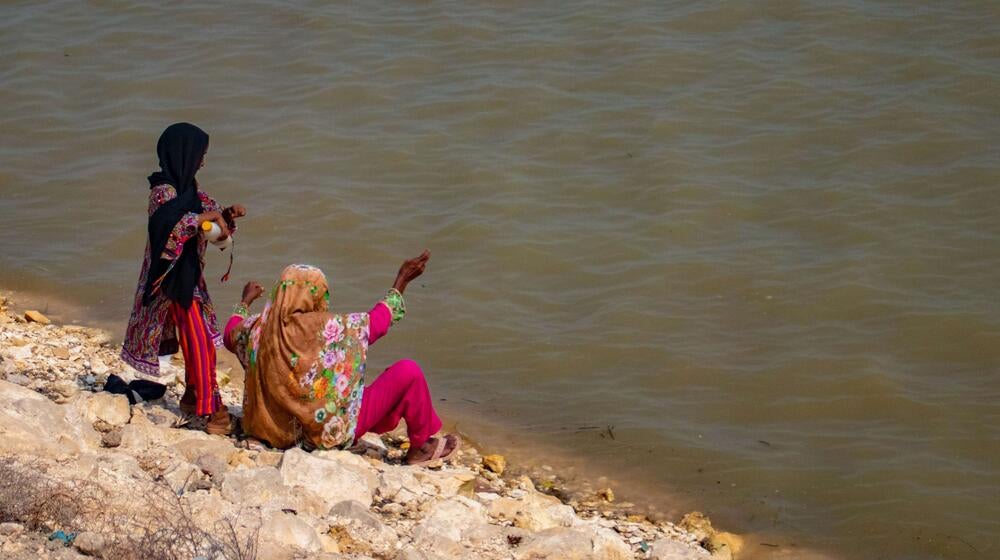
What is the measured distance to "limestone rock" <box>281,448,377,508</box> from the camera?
15.2 ft

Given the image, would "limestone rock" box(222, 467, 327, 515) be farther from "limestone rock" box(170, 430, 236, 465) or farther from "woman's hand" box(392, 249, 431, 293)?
"woman's hand" box(392, 249, 431, 293)

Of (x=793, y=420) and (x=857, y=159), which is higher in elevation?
(x=857, y=159)

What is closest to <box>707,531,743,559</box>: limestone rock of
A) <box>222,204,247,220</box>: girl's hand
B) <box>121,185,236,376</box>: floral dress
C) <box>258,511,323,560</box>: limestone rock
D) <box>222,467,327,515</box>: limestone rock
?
<box>222,467,327,515</box>: limestone rock

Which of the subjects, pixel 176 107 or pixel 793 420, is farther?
pixel 176 107

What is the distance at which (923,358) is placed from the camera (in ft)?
22.6

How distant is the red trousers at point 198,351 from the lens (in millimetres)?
5352

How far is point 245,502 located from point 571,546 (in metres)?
1.20

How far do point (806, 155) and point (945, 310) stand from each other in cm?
219

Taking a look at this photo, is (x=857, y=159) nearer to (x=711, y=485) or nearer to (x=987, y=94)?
(x=987, y=94)

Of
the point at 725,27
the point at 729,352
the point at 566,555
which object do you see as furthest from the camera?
the point at 725,27

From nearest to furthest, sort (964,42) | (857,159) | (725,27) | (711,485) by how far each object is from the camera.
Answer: (711,485) < (857,159) < (964,42) < (725,27)

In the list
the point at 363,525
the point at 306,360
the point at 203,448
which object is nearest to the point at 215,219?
the point at 306,360

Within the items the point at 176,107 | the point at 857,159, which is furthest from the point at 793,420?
the point at 176,107

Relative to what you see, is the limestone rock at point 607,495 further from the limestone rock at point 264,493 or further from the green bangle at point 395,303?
the limestone rock at point 264,493
